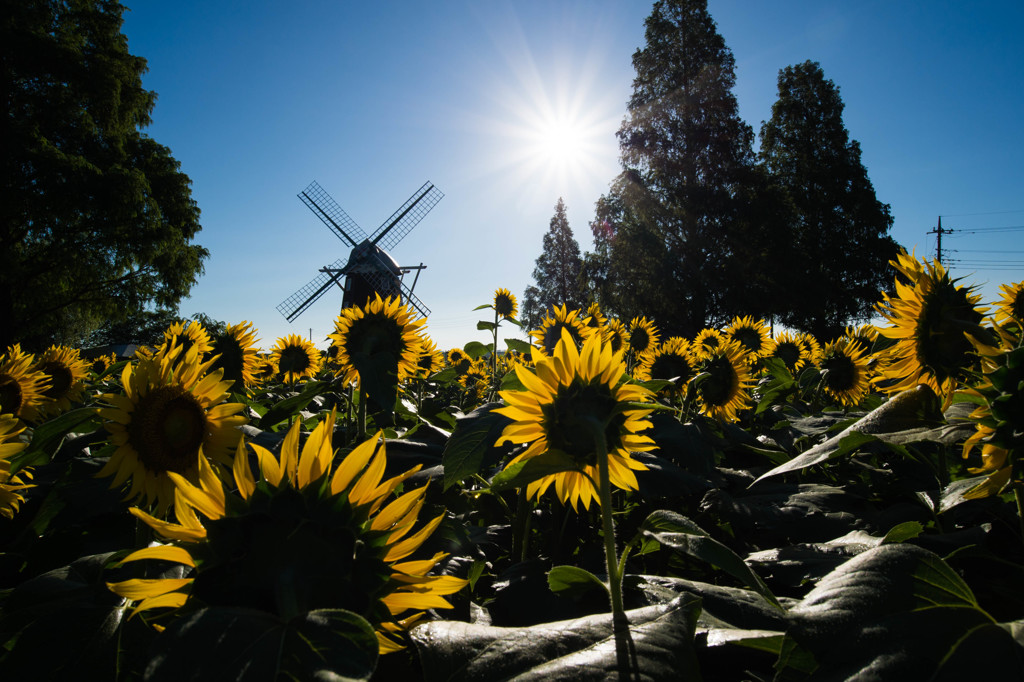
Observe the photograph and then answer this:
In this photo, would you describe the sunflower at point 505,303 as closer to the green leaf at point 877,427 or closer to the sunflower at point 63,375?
the sunflower at point 63,375

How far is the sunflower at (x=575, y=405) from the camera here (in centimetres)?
94

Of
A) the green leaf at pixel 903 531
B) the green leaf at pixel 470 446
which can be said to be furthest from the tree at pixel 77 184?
the green leaf at pixel 903 531

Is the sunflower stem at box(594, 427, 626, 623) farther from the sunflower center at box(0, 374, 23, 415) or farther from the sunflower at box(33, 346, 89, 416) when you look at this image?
the sunflower at box(33, 346, 89, 416)

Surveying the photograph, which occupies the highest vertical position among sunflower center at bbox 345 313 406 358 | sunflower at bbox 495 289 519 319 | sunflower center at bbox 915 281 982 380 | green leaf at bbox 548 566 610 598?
sunflower at bbox 495 289 519 319

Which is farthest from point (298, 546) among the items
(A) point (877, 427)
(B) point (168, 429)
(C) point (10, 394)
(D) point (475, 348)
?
(C) point (10, 394)

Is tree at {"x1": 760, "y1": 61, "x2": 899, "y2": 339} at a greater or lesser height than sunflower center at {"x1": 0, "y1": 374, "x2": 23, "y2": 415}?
greater

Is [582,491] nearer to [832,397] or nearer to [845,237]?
[832,397]

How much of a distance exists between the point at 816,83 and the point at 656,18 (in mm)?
10795

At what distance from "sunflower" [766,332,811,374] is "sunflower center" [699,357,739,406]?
88.2 inches

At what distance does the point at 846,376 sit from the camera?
3006 millimetres

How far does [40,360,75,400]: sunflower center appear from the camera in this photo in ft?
9.32

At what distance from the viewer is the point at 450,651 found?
62cm

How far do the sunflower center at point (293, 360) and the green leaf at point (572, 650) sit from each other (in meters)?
3.45

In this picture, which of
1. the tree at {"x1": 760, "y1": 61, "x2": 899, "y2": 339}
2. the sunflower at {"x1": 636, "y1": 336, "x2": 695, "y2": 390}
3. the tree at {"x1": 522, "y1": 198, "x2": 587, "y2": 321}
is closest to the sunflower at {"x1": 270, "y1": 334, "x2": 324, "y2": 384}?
the sunflower at {"x1": 636, "y1": 336, "x2": 695, "y2": 390}
